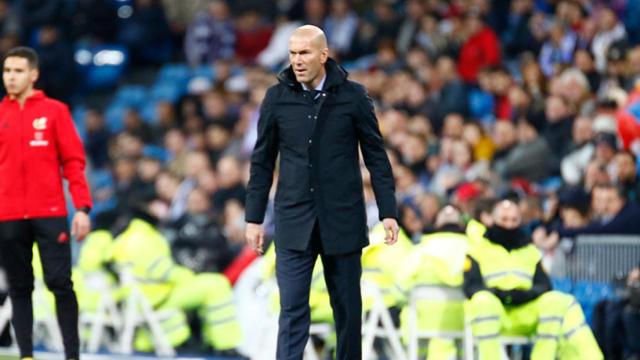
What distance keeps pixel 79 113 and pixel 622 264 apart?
36.7 feet

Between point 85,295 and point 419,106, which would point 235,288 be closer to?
point 85,295

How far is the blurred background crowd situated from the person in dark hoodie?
97cm

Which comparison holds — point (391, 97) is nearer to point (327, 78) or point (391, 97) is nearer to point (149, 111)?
point (149, 111)

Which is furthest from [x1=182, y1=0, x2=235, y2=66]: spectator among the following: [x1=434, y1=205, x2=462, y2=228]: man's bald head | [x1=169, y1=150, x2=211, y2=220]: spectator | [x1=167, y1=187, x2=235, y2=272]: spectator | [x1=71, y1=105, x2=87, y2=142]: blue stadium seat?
[x1=434, y1=205, x2=462, y2=228]: man's bald head

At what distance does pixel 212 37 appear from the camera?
22141mm

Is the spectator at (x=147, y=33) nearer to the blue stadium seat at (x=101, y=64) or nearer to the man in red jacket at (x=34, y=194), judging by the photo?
the blue stadium seat at (x=101, y=64)

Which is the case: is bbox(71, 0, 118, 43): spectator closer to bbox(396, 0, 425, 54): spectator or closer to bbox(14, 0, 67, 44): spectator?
bbox(14, 0, 67, 44): spectator

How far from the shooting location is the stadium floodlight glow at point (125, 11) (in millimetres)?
23275

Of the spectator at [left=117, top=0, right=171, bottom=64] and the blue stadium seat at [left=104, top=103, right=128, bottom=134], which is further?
the spectator at [left=117, top=0, right=171, bottom=64]

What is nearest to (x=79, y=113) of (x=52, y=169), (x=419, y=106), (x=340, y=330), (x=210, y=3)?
(x=210, y=3)

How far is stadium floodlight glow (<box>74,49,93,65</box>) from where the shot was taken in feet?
74.6

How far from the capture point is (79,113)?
22.2m

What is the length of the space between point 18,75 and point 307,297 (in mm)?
2850

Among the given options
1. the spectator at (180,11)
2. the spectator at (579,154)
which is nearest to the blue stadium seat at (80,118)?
the spectator at (180,11)
